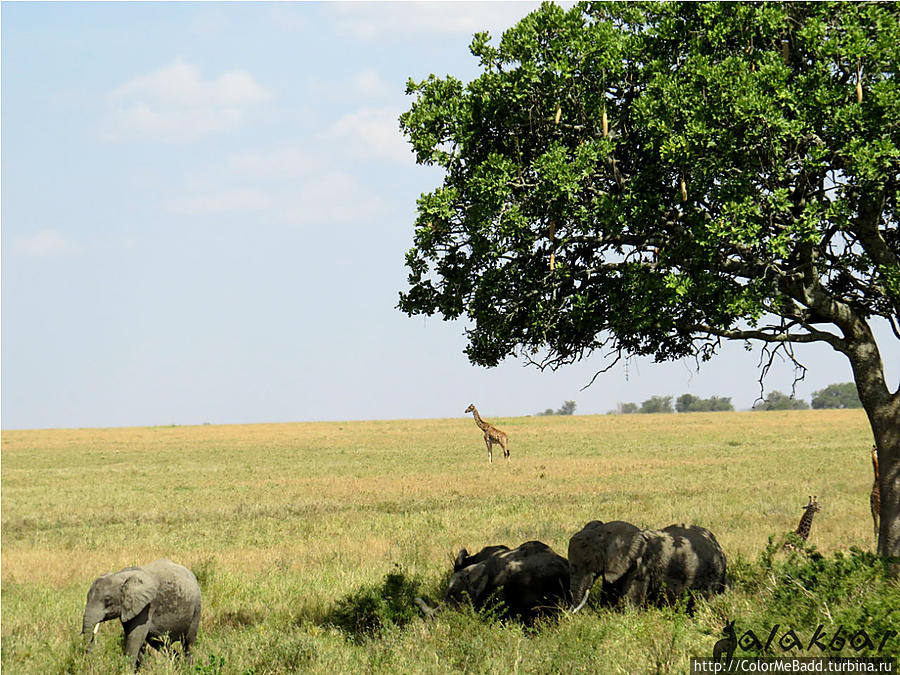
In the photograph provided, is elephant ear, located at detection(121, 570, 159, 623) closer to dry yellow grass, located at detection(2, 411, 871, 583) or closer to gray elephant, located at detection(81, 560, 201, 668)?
gray elephant, located at detection(81, 560, 201, 668)

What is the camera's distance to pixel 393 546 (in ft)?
66.7

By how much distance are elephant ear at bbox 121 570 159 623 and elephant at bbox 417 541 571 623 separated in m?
3.99

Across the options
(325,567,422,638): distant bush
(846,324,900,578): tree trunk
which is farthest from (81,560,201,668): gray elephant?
(846,324,900,578): tree trunk

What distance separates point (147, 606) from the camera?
11.2 meters

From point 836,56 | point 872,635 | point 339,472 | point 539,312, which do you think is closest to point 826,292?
point 836,56

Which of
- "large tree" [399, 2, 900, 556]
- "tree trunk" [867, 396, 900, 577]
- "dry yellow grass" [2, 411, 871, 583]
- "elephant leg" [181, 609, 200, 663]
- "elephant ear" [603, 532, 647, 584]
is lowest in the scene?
"dry yellow grass" [2, 411, 871, 583]

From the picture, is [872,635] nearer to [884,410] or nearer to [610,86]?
[884,410]

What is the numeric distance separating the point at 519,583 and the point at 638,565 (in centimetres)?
175

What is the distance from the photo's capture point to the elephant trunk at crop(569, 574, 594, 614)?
1235 cm

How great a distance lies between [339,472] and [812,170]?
34.6 meters

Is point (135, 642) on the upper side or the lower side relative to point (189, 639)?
upper

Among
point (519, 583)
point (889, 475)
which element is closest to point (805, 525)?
point (889, 475)

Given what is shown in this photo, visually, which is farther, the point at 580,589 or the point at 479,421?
the point at 479,421

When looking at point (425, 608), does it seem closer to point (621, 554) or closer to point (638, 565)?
point (621, 554)
